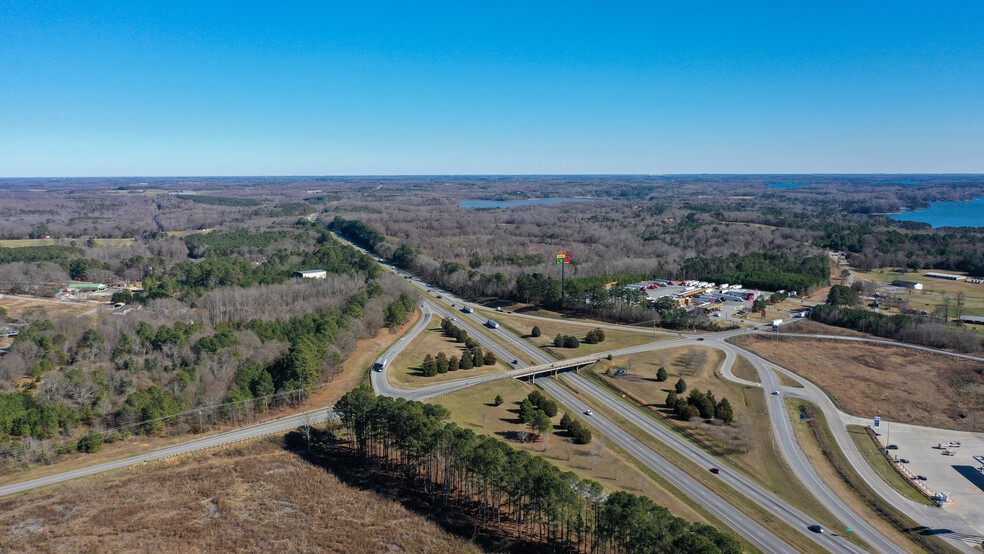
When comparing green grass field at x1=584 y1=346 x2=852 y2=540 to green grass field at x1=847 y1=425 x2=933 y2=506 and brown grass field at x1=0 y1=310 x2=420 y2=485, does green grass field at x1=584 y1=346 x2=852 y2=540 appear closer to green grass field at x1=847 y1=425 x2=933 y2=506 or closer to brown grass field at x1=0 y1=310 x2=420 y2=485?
green grass field at x1=847 y1=425 x2=933 y2=506

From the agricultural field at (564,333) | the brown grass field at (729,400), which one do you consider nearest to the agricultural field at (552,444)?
the brown grass field at (729,400)

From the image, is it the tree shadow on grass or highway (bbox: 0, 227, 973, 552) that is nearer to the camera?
the tree shadow on grass

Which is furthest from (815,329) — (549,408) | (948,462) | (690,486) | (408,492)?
(408,492)

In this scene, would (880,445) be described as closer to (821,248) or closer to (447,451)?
(447,451)

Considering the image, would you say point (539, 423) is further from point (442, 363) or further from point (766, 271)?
point (766, 271)

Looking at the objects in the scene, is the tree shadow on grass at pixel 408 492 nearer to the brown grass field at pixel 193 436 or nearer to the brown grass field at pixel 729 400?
the brown grass field at pixel 193 436

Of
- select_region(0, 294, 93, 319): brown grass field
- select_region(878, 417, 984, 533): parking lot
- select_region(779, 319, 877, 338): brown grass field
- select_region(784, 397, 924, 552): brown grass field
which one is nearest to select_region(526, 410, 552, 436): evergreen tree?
select_region(784, 397, 924, 552): brown grass field

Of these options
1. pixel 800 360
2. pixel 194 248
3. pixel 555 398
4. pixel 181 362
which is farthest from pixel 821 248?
pixel 194 248
